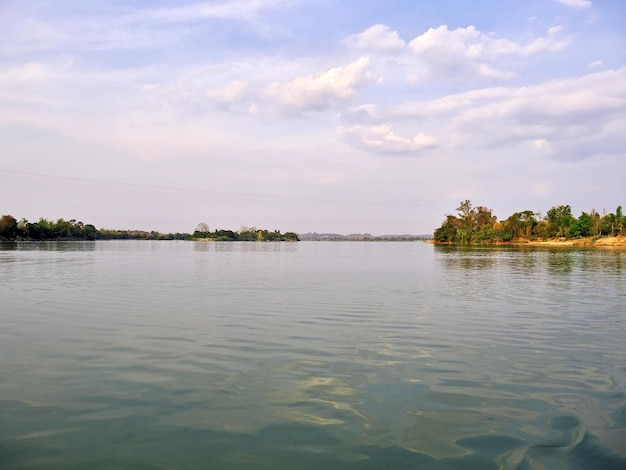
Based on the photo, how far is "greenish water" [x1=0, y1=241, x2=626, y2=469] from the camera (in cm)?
615

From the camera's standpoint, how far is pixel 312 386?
888 cm

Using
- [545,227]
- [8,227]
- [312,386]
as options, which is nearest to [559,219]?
[545,227]

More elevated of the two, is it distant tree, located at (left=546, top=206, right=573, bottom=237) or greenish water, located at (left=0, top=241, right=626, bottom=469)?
distant tree, located at (left=546, top=206, right=573, bottom=237)

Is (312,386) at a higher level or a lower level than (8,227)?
lower

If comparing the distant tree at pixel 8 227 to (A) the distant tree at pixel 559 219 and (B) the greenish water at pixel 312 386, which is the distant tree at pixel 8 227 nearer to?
(B) the greenish water at pixel 312 386

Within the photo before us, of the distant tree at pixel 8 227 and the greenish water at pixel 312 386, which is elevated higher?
the distant tree at pixel 8 227

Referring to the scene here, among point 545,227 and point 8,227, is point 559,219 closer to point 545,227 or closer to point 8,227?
point 545,227

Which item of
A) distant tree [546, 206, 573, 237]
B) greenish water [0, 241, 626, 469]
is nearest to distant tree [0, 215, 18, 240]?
greenish water [0, 241, 626, 469]

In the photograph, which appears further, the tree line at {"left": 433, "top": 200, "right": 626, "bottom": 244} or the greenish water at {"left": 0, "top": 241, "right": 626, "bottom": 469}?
the tree line at {"left": 433, "top": 200, "right": 626, "bottom": 244}

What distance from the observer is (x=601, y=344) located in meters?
12.6

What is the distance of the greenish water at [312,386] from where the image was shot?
20.2ft

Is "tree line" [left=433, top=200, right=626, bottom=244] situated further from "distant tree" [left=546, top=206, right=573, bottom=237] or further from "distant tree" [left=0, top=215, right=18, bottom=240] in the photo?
"distant tree" [left=0, top=215, right=18, bottom=240]

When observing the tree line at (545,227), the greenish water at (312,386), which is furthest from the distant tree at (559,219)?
the greenish water at (312,386)

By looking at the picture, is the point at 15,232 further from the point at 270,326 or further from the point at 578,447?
the point at 578,447
